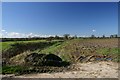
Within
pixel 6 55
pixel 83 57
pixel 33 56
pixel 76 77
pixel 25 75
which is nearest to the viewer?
pixel 76 77

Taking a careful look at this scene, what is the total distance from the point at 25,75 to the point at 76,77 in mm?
3196

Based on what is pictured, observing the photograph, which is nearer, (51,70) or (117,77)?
(117,77)

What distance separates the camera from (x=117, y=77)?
42.8ft

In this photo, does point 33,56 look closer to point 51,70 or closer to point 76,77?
point 51,70

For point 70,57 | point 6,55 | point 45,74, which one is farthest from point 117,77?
point 6,55

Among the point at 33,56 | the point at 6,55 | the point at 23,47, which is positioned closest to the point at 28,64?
the point at 33,56

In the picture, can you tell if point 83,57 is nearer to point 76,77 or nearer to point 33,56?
point 33,56

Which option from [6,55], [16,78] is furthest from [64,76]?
[6,55]

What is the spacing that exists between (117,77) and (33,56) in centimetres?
772

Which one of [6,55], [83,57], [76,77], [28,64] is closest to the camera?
[76,77]

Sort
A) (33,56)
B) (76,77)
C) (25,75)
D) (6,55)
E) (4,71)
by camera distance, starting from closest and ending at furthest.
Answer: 1. (76,77)
2. (25,75)
3. (4,71)
4. (33,56)
5. (6,55)

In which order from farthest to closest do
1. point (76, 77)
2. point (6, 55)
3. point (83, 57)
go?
point (6, 55)
point (83, 57)
point (76, 77)

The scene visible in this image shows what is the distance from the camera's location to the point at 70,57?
22.1 metres

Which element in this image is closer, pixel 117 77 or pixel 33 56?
pixel 117 77
